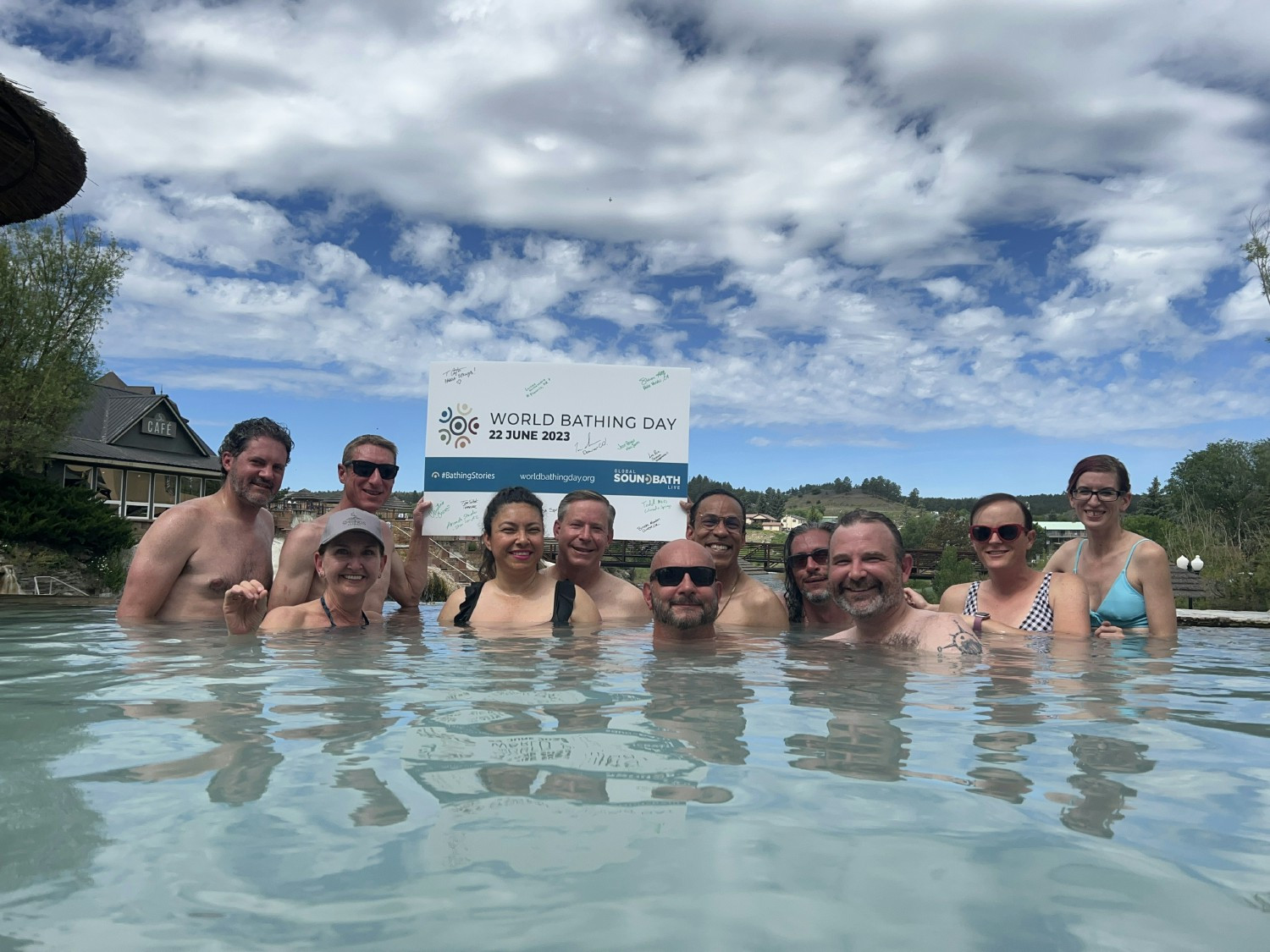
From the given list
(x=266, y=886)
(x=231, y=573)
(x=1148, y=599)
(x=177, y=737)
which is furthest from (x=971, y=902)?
(x=231, y=573)

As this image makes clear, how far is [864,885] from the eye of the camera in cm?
148

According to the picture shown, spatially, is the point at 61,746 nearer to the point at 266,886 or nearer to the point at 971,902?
the point at 266,886

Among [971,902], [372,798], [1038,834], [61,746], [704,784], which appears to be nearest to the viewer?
[971,902]

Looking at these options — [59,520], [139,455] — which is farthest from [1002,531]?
[139,455]


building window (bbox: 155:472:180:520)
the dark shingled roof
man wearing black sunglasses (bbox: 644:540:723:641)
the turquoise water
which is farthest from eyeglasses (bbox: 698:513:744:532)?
building window (bbox: 155:472:180:520)

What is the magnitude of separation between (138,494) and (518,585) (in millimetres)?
30640

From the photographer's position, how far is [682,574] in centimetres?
464

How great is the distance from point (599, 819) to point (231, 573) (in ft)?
13.8

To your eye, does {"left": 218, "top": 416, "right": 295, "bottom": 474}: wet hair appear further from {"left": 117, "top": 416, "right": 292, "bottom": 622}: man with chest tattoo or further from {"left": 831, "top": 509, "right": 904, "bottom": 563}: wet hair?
{"left": 831, "top": 509, "right": 904, "bottom": 563}: wet hair

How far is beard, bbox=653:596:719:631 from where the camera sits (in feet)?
15.4

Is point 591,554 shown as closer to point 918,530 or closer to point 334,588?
point 334,588

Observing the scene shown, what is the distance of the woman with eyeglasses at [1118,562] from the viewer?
5113 mm

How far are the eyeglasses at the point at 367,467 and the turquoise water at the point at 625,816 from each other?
2.28m

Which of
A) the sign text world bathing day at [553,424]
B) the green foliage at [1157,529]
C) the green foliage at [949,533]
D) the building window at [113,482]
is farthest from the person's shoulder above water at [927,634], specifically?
the green foliage at [949,533]
